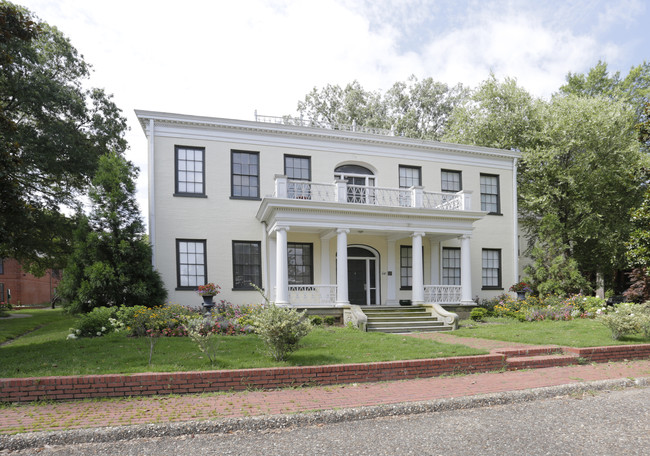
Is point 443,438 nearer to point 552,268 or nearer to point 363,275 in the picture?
point 363,275

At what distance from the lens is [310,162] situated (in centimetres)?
1802

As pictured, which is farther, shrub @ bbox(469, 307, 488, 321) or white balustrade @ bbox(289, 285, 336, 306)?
shrub @ bbox(469, 307, 488, 321)

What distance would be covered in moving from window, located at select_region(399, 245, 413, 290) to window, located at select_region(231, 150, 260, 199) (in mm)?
6923

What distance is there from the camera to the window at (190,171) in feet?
54.2

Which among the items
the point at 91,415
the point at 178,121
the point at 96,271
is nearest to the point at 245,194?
the point at 178,121

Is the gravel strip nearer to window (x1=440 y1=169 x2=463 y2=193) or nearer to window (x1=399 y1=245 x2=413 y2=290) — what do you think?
window (x1=399 y1=245 x2=413 y2=290)

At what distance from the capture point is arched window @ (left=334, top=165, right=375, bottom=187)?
18.4m

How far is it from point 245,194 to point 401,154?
287 inches

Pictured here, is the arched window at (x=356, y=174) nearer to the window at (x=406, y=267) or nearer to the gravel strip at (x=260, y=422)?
the window at (x=406, y=267)

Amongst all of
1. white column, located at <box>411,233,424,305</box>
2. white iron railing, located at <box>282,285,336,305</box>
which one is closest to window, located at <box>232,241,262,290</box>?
white iron railing, located at <box>282,285,336,305</box>

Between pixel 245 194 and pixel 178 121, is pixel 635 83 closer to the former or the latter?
pixel 245 194

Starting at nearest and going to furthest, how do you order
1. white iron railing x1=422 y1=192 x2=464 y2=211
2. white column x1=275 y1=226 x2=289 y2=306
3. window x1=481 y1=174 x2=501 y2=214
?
white column x1=275 y1=226 x2=289 y2=306, white iron railing x1=422 y1=192 x2=464 y2=211, window x1=481 y1=174 x2=501 y2=214

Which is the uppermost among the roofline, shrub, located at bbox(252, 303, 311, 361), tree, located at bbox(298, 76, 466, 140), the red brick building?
tree, located at bbox(298, 76, 466, 140)

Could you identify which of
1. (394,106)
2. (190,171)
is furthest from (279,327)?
(394,106)
